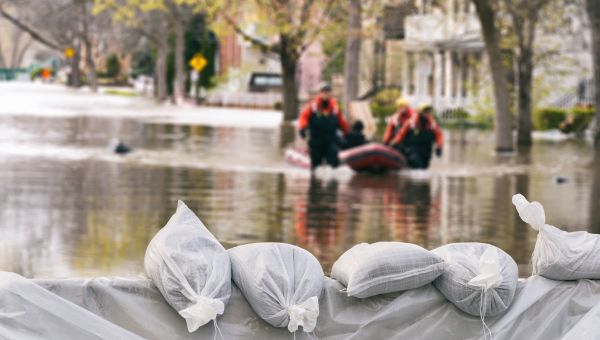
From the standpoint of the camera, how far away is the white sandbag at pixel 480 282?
6082 mm

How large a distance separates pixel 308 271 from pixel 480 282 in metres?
0.70

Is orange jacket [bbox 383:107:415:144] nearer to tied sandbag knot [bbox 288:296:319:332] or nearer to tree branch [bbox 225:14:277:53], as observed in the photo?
tied sandbag knot [bbox 288:296:319:332]

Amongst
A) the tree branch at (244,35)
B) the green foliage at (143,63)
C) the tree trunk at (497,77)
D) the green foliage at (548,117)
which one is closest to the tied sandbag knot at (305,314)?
the tree trunk at (497,77)

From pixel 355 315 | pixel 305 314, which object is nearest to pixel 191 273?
pixel 305 314

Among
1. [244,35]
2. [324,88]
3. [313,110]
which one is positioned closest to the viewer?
[324,88]

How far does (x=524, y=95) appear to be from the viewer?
39.8 metres

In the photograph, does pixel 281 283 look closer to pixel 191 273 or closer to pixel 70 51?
pixel 191 273

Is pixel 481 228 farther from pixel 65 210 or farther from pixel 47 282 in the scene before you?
pixel 47 282

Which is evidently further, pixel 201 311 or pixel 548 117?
pixel 548 117

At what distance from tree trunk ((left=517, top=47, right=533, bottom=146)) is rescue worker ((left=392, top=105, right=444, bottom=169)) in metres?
12.6

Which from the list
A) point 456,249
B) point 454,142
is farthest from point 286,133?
point 456,249

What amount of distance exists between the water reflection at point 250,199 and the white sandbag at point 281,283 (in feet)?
18.9

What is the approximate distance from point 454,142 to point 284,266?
3412cm

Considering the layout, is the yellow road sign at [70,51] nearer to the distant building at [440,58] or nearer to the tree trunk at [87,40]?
the tree trunk at [87,40]
